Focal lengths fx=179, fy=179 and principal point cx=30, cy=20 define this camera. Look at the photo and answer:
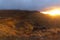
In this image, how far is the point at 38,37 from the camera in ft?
18.7

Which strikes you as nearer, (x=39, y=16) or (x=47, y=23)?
(x=47, y=23)

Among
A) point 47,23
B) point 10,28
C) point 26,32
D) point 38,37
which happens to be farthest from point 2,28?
point 47,23

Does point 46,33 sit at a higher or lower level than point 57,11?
lower

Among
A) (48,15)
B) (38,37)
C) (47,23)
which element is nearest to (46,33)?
(38,37)

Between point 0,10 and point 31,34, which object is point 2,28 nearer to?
point 31,34

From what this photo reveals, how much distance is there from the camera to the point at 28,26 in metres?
6.38

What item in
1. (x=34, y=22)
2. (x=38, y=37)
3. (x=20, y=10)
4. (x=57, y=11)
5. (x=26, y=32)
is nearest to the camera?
(x=38, y=37)

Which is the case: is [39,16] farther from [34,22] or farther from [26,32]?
[26,32]

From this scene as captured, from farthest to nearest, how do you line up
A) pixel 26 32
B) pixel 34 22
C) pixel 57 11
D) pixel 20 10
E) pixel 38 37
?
pixel 20 10, pixel 57 11, pixel 34 22, pixel 26 32, pixel 38 37

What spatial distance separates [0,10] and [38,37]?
2.53 m

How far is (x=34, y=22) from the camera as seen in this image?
22.0 feet

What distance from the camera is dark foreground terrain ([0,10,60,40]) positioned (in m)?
5.74

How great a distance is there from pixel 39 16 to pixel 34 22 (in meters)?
0.69

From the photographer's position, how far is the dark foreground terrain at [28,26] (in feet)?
18.8
